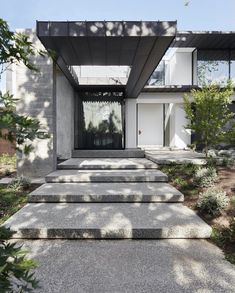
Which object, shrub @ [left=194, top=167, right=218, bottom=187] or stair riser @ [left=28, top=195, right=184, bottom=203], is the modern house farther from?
shrub @ [left=194, top=167, right=218, bottom=187]

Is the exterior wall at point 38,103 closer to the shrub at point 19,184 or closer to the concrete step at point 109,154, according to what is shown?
the shrub at point 19,184

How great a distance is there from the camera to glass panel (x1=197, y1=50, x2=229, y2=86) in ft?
51.4

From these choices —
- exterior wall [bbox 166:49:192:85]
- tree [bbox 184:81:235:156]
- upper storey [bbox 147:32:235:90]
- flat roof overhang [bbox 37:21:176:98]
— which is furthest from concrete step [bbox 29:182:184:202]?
exterior wall [bbox 166:49:192:85]

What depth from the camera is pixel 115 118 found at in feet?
44.7

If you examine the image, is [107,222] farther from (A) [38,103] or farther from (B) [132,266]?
(A) [38,103]

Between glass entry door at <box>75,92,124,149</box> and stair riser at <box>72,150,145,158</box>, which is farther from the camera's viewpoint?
glass entry door at <box>75,92,124,149</box>

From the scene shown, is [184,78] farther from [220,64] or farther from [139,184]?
[139,184]

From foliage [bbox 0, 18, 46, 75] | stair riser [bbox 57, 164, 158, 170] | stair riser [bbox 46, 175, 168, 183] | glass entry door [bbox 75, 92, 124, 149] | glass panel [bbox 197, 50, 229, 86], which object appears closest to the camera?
foliage [bbox 0, 18, 46, 75]

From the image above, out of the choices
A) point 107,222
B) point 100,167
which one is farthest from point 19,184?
point 107,222

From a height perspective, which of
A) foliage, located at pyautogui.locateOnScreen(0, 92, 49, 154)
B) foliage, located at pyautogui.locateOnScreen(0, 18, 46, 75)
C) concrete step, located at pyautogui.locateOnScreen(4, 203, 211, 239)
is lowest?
→ concrete step, located at pyautogui.locateOnScreen(4, 203, 211, 239)

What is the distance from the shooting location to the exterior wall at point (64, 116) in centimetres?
1039

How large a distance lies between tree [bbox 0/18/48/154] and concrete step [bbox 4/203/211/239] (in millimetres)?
3129

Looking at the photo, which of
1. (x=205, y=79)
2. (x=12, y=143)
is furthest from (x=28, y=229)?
(x=205, y=79)

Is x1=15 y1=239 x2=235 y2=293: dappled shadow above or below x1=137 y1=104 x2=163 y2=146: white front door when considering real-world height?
below
